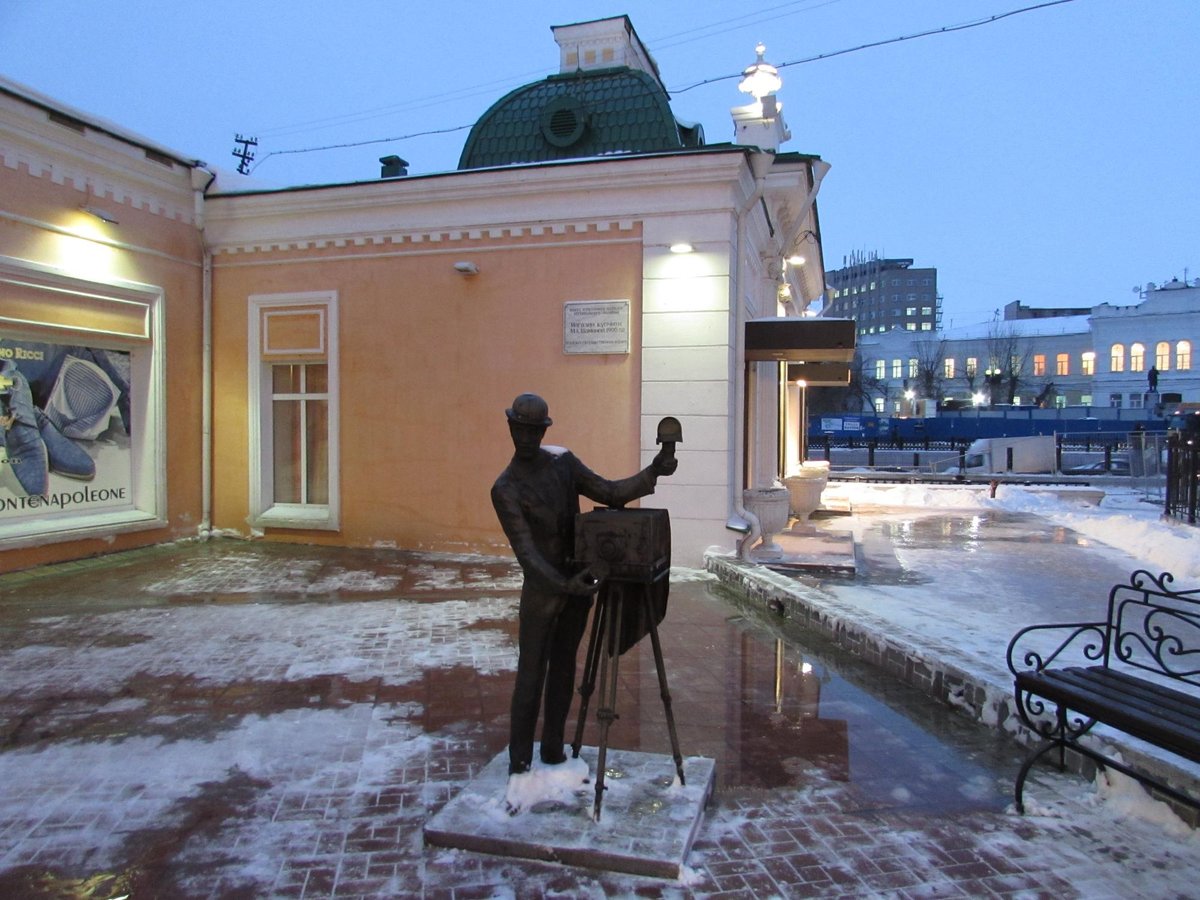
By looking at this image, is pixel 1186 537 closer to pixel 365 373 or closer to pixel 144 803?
pixel 365 373

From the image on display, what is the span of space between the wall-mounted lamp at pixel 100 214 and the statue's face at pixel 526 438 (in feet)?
25.5

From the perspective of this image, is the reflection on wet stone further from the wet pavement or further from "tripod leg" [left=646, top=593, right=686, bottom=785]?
"tripod leg" [left=646, top=593, right=686, bottom=785]

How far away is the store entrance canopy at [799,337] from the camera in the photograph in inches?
366

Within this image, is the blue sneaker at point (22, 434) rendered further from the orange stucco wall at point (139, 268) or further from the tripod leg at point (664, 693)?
the tripod leg at point (664, 693)

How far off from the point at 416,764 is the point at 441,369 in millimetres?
6333

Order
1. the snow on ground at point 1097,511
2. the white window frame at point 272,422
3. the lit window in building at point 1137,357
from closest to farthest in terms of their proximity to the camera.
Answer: the snow on ground at point 1097,511 → the white window frame at point 272,422 → the lit window in building at point 1137,357

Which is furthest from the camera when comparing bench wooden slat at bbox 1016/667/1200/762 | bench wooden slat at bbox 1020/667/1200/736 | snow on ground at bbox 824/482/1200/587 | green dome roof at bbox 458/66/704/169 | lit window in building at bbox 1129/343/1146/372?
lit window in building at bbox 1129/343/1146/372

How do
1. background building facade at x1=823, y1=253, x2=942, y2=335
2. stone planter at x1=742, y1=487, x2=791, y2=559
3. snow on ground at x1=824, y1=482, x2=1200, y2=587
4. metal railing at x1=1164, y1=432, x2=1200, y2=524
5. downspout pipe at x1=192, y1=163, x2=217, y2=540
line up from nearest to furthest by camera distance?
1. stone planter at x1=742, y1=487, x2=791, y2=559
2. snow on ground at x1=824, y1=482, x2=1200, y2=587
3. downspout pipe at x1=192, y1=163, x2=217, y2=540
4. metal railing at x1=1164, y1=432, x2=1200, y2=524
5. background building facade at x1=823, y1=253, x2=942, y2=335

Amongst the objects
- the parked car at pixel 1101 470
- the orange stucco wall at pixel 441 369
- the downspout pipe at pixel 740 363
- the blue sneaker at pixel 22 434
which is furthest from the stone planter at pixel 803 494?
the parked car at pixel 1101 470

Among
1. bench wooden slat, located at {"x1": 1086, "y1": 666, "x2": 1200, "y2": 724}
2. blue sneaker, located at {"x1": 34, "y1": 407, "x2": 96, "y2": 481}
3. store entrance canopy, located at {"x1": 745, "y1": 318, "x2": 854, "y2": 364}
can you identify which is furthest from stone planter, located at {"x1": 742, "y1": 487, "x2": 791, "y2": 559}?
blue sneaker, located at {"x1": 34, "y1": 407, "x2": 96, "y2": 481}

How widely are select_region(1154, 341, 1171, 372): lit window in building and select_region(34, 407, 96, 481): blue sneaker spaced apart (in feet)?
211

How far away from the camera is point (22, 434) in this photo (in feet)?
27.2

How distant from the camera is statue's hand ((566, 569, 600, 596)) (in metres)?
3.19

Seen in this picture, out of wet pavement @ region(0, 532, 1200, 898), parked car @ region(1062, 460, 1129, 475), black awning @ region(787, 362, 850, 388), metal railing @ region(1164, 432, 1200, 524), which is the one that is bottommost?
wet pavement @ region(0, 532, 1200, 898)
